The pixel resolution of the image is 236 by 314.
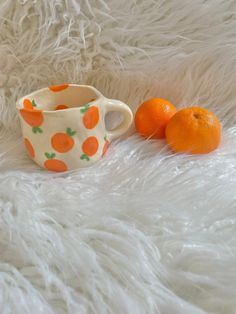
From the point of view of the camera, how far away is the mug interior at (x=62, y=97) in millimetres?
646

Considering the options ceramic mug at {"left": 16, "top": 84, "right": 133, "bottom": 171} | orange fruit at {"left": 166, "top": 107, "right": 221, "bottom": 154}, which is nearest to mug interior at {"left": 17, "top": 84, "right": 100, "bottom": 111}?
ceramic mug at {"left": 16, "top": 84, "right": 133, "bottom": 171}

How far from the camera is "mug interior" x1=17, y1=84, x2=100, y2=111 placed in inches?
25.5

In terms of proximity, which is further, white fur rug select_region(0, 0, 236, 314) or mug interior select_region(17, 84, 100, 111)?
mug interior select_region(17, 84, 100, 111)

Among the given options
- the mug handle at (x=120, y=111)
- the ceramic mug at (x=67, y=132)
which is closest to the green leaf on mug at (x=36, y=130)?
the ceramic mug at (x=67, y=132)

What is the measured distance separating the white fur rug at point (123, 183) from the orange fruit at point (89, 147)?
2cm

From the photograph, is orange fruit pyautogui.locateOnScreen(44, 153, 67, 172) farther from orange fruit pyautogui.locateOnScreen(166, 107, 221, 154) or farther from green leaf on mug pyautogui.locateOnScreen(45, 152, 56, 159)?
orange fruit pyautogui.locateOnScreen(166, 107, 221, 154)

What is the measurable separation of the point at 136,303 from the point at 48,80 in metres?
0.44

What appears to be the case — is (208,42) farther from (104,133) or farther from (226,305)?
(226,305)

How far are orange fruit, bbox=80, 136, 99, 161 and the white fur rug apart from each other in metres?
0.02

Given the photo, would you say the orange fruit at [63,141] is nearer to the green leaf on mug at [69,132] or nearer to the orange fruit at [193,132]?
the green leaf on mug at [69,132]

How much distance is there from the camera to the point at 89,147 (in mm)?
592

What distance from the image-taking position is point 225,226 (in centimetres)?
48

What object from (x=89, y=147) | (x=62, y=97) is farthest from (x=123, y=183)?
(x=62, y=97)

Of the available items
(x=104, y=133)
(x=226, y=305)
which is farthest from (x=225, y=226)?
(x=104, y=133)
